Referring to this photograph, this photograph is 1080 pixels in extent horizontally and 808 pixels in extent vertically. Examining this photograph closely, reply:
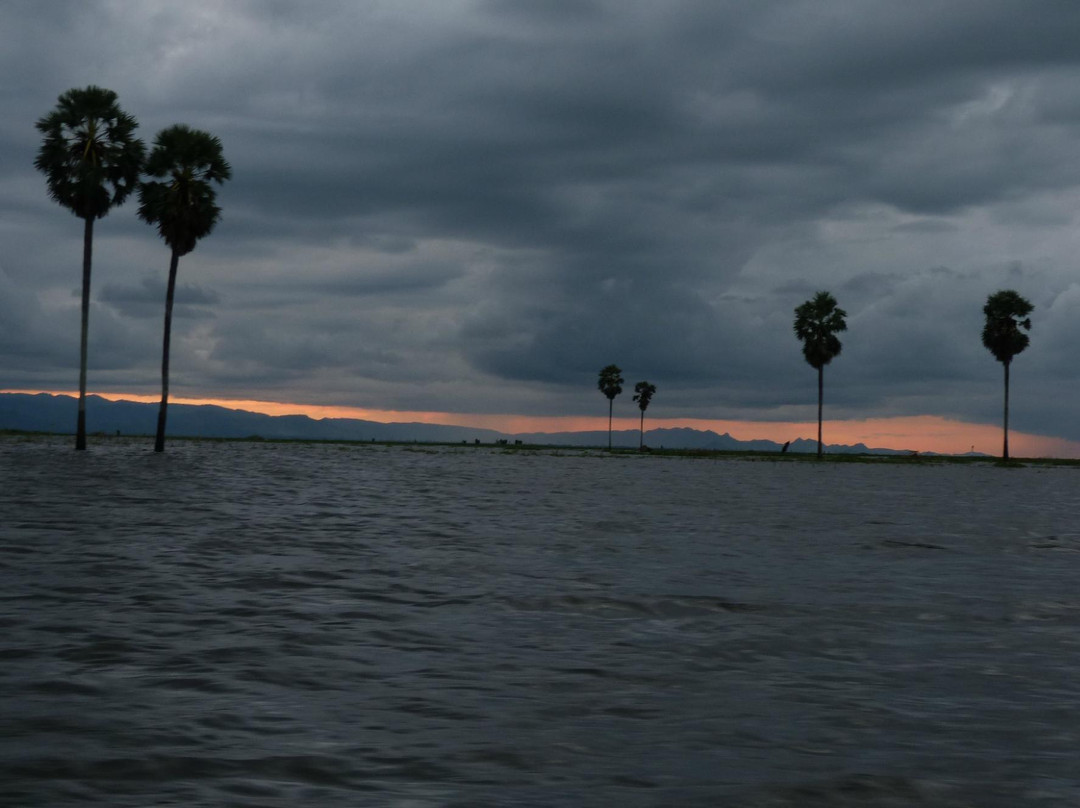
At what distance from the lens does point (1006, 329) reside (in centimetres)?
10419

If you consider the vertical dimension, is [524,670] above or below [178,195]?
below

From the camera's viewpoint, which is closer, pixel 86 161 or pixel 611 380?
pixel 86 161

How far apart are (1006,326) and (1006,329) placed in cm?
39

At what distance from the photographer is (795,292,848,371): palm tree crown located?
11138 centimetres

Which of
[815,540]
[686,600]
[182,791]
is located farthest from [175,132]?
[182,791]

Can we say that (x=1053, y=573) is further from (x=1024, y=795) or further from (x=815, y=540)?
(x=1024, y=795)

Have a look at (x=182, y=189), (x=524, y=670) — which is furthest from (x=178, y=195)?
(x=524, y=670)

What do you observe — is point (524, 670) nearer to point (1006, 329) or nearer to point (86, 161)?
point (86, 161)

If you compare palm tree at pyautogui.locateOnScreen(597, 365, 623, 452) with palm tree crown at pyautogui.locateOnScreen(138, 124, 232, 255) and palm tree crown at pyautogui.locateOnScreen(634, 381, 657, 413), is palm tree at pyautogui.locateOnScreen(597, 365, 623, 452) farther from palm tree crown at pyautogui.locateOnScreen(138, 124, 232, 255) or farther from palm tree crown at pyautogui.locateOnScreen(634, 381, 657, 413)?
palm tree crown at pyautogui.locateOnScreen(138, 124, 232, 255)

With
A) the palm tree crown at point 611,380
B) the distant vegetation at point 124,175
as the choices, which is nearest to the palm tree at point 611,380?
the palm tree crown at point 611,380

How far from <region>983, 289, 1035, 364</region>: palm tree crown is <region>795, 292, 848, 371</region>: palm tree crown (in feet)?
49.9

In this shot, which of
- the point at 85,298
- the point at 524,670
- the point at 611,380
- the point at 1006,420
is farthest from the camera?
the point at 611,380

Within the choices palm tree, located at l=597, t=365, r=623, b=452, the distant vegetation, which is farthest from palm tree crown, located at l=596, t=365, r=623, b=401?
the distant vegetation

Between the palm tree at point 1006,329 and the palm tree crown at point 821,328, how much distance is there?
15.3m
